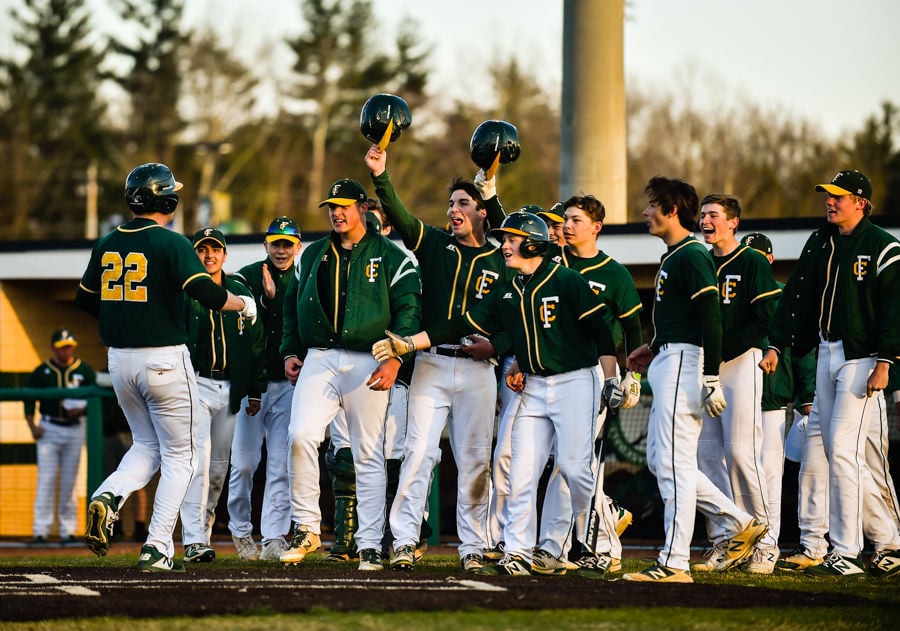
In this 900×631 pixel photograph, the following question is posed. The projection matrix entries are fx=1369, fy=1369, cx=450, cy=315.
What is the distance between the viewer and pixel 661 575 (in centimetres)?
757

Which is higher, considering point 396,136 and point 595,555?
point 396,136

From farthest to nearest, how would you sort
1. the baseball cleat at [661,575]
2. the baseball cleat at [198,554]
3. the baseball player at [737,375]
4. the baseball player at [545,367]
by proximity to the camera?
the baseball cleat at [198,554] → the baseball player at [737,375] → the baseball player at [545,367] → the baseball cleat at [661,575]

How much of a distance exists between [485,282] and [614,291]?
0.81 m

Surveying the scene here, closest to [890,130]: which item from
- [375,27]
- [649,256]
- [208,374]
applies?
[375,27]

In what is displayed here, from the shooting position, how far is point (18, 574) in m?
7.93

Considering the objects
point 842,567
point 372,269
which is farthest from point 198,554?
point 842,567

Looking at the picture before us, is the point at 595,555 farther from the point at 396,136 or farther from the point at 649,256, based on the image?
the point at 649,256

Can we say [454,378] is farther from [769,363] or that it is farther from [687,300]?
[769,363]

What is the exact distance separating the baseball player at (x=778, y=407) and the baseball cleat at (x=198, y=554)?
12.7 feet

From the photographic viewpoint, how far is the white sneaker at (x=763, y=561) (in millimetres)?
8734

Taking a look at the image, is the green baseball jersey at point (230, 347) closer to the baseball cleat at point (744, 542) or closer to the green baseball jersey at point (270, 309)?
the green baseball jersey at point (270, 309)

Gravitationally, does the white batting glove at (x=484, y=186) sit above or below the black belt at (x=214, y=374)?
above

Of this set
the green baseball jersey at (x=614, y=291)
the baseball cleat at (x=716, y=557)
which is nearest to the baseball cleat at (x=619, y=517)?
the baseball cleat at (x=716, y=557)

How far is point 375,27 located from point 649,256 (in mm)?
52612
